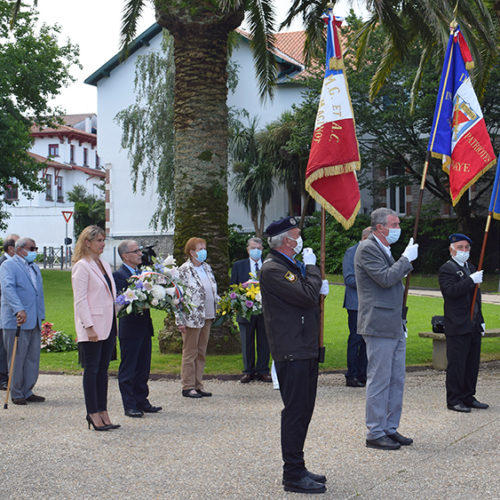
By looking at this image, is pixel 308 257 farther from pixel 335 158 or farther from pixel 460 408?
pixel 460 408

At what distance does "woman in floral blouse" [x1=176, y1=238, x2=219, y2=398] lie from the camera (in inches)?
357

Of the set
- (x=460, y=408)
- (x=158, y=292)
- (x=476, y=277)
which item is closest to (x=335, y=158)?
(x=476, y=277)

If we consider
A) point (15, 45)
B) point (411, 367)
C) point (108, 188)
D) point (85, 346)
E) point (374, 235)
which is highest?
point (15, 45)

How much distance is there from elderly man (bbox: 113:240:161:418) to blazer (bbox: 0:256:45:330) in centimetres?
137


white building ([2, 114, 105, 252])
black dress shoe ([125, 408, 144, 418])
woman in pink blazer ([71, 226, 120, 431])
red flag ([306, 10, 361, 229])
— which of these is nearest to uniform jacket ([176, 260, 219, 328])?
black dress shoe ([125, 408, 144, 418])

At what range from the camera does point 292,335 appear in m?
5.45

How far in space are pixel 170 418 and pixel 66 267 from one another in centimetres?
3703

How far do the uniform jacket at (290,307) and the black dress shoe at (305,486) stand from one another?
88 cm

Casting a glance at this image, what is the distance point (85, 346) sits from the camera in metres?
7.25

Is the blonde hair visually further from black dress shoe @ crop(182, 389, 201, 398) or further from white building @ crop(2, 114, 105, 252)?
white building @ crop(2, 114, 105, 252)

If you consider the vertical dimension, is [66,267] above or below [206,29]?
below

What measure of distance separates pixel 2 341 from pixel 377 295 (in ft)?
18.7

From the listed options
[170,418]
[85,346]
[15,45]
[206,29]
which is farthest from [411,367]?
[15,45]

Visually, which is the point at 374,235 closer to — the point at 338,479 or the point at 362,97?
the point at 338,479
